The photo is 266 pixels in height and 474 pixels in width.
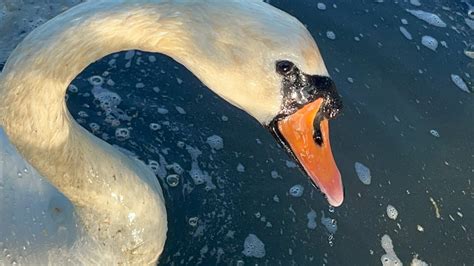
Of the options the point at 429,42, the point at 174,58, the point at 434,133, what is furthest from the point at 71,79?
the point at 429,42

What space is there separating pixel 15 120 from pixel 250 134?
5.96 feet

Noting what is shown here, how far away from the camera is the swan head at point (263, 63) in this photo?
2242 mm

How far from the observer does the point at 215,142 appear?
4.01 metres

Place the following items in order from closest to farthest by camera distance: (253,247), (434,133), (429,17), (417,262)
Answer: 1. (253,247)
2. (417,262)
3. (434,133)
4. (429,17)

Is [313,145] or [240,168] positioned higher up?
[313,145]

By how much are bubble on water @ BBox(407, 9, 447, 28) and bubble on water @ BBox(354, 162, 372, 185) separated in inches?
53.5

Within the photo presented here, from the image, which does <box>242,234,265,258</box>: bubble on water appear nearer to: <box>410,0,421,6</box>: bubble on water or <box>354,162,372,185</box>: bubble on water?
<box>354,162,372,185</box>: bubble on water

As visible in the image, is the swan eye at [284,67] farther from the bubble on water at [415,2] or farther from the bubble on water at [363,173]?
the bubble on water at [415,2]

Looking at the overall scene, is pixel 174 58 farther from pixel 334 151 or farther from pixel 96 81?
pixel 96 81

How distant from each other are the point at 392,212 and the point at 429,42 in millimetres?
1373

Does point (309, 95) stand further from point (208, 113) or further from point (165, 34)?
point (208, 113)

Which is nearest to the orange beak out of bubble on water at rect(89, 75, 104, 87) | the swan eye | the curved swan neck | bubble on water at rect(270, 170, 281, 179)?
the swan eye

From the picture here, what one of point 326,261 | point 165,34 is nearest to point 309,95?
point 165,34

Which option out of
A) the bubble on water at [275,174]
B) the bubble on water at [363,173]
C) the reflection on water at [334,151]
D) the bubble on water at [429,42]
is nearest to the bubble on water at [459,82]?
the reflection on water at [334,151]
